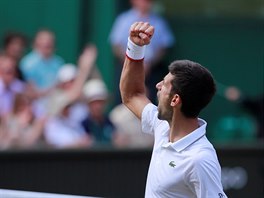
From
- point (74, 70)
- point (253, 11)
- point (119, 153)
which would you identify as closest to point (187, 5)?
point (253, 11)

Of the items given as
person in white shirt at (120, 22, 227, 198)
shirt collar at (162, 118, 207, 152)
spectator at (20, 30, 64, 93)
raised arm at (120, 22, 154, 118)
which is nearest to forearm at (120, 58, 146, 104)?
raised arm at (120, 22, 154, 118)

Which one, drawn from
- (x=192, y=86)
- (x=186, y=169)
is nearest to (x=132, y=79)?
(x=192, y=86)

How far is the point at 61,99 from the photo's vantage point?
11141 millimetres

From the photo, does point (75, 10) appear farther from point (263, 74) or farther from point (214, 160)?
point (214, 160)

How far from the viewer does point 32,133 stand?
10.9 m

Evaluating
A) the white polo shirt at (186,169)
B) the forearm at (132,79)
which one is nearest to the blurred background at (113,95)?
the forearm at (132,79)

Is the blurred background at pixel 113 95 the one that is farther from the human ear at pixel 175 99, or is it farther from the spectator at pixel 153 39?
the human ear at pixel 175 99

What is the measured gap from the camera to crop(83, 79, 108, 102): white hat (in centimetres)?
1122

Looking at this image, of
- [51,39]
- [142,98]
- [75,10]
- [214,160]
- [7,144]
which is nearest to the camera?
[214,160]

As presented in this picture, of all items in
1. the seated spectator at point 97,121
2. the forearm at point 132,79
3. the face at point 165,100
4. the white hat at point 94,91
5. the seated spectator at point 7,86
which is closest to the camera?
the face at point 165,100

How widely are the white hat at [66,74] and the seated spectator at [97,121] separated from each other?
22 cm

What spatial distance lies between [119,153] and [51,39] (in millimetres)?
1663

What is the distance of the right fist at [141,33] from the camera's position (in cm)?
589

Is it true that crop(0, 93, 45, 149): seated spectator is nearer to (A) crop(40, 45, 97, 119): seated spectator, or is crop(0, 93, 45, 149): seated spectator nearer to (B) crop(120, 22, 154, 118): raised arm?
(A) crop(40, 45, 97, 119): seated spectator
